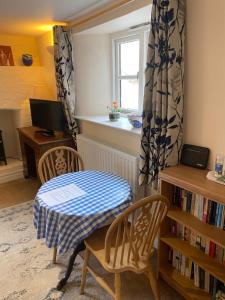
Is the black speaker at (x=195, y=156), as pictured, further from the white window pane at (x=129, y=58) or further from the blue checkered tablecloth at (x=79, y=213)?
the white window pane at (x=129, y=58)

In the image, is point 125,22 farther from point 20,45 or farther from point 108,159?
point 20,45

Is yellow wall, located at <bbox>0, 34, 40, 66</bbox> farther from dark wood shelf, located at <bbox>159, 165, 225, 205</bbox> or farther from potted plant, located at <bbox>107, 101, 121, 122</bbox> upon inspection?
dark wood shelf, located at <bbox>159, 165, 225, 205</bbox>

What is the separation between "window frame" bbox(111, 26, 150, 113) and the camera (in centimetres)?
235

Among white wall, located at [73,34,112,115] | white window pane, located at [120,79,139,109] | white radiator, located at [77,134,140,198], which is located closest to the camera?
white radiator, located at [77,134,140,198]

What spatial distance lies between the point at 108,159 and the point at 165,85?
3.48ft

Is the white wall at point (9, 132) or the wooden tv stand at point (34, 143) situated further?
the white wall at point (9, 132)

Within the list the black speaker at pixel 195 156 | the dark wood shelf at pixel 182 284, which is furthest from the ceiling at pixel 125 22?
the dark wood shelf at pixel 182 284

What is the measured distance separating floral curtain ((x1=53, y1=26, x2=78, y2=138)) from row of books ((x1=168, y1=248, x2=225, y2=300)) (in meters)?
1.91

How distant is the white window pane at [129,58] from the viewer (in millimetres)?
2529

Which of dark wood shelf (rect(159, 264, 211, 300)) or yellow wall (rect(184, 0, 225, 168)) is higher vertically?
yellow wall (rect(184, 0, 225, 168))

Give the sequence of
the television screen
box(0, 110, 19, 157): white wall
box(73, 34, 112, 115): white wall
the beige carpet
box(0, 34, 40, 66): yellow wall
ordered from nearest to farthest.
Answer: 1. the beige carpet
2. box(73, 34, 112, 115): white wall
3. the television screen
4. box(0, 34, 40, 66): yellow wall
5. box(0, 110, 19, 157): white wall

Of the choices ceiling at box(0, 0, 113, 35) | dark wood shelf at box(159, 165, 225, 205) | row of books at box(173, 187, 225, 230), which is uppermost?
ceiling at box(0, 0, 113, 35)

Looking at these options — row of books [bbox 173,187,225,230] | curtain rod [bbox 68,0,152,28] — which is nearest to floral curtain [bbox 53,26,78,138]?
curtain rod [bbox 68,0,152,28]

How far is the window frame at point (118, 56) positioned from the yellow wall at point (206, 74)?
906mm
